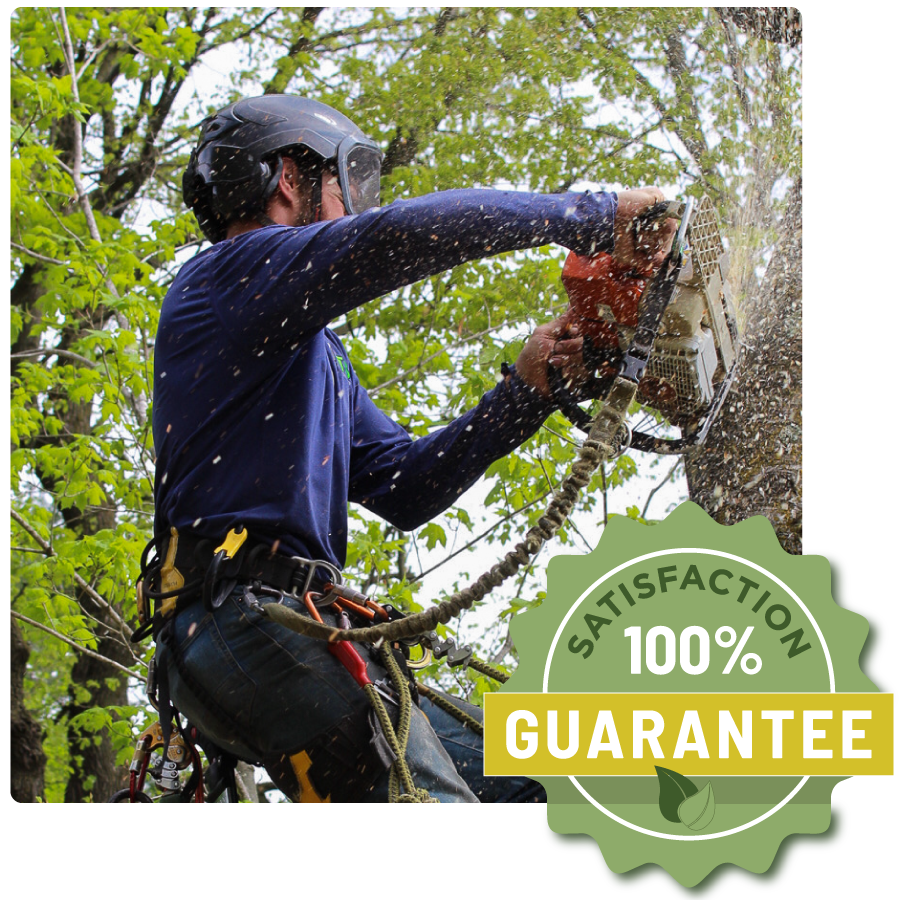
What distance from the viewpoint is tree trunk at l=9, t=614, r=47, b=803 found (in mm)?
4988

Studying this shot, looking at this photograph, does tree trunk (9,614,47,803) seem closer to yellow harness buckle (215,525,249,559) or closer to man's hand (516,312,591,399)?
yellow harness buckle (215,525,249,559)

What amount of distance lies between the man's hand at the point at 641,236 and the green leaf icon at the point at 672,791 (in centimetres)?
108

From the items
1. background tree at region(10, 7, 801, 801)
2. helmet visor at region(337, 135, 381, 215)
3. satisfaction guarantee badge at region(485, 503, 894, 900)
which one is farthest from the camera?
background tree at region(10, 7, 801, 801)

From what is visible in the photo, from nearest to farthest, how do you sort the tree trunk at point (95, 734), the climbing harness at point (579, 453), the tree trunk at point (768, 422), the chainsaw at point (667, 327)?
the climbing harness at point (579, 453)
the chainsaw at point (667, 327)
the tree trunk at point (768, 422)
the tree trunk at point (95, 734)

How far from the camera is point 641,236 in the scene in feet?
7.37

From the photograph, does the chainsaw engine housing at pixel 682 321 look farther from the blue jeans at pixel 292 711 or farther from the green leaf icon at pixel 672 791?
the blue jeans at pixel 292 711

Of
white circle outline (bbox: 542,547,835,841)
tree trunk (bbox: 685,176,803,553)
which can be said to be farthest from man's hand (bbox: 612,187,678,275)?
white circle outline (bbox: 542,547,835,841)

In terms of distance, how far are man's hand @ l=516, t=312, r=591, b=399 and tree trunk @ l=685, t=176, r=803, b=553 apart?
1.35 feet

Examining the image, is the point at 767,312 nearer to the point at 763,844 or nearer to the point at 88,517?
the point at 763,844

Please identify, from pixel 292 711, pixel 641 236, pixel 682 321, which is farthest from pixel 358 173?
pixel 292 711

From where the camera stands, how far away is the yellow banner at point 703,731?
2141 millimetres

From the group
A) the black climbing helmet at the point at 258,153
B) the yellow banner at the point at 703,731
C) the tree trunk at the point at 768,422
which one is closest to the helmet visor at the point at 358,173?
the black climbing helmet at the point at 258,153

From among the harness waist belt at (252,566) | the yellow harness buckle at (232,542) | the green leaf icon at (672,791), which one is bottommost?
the green leaf icon at (672,791)

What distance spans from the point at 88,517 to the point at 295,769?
5256mm
